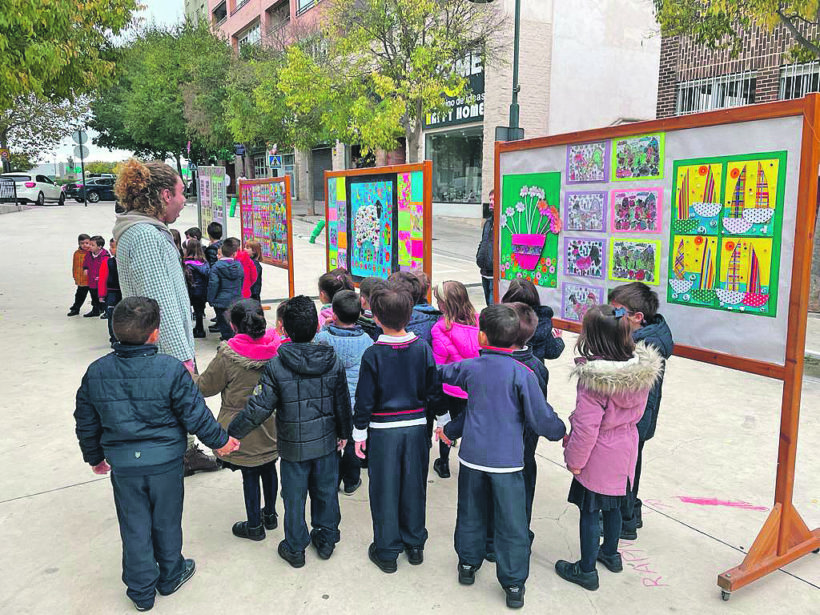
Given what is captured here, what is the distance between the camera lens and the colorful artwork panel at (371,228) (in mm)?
6230

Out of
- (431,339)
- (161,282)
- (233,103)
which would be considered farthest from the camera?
(233,103)

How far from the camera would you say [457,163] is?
26.2 meters

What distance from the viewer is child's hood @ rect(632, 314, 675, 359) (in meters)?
3.34

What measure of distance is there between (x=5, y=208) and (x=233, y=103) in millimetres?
10827

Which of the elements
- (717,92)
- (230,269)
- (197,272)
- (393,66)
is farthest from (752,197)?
(393,66)

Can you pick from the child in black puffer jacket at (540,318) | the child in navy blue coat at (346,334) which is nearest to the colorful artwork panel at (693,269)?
the child in black puffer jacket at (540,318)

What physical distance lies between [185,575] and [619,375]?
228 centimetres

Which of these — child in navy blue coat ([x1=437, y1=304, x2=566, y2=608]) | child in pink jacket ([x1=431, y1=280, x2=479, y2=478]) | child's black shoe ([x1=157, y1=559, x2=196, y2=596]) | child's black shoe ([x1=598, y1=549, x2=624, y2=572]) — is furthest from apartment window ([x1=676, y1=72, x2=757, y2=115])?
child's black shoe ([x1=157, y1=559, x2=196, y2=596])

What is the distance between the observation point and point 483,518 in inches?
122

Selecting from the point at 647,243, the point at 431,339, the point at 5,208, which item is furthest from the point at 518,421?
the point at 5,208

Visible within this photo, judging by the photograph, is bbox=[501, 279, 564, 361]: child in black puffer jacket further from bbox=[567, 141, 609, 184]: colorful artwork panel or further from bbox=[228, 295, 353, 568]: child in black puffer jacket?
bbox=[228, 295, 353, 568]: child in black puffer jacket

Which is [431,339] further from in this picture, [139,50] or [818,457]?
[139,50]

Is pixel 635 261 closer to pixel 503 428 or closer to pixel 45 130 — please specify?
pixel 503 428

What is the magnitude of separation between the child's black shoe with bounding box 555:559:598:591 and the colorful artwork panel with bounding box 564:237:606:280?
5.55 ft
